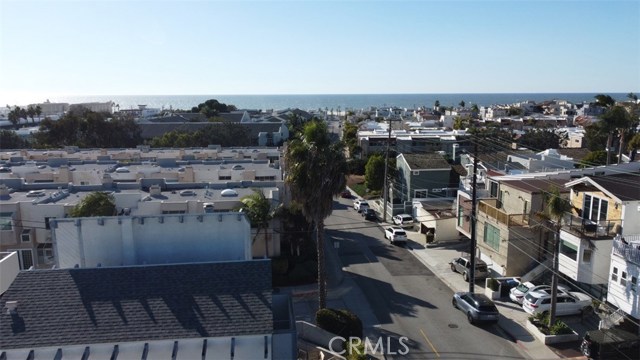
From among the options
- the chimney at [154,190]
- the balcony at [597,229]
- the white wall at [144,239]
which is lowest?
the balcony at [597,229]

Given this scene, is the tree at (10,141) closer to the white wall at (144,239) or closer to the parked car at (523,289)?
the white wall at (144,239)

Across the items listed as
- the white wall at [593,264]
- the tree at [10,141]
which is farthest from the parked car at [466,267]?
the tree at [10,141]

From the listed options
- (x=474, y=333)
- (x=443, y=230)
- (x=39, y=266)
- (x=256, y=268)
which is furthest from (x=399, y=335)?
(x=39, y=266)

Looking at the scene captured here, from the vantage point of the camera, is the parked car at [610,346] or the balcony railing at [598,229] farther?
the balcony railing at [598,229]

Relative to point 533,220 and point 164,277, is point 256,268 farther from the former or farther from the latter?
point 533,220

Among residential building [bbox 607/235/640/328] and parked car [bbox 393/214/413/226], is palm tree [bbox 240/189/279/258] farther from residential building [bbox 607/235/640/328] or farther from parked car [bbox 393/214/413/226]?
residential building [bbox 607/235/640/328]
